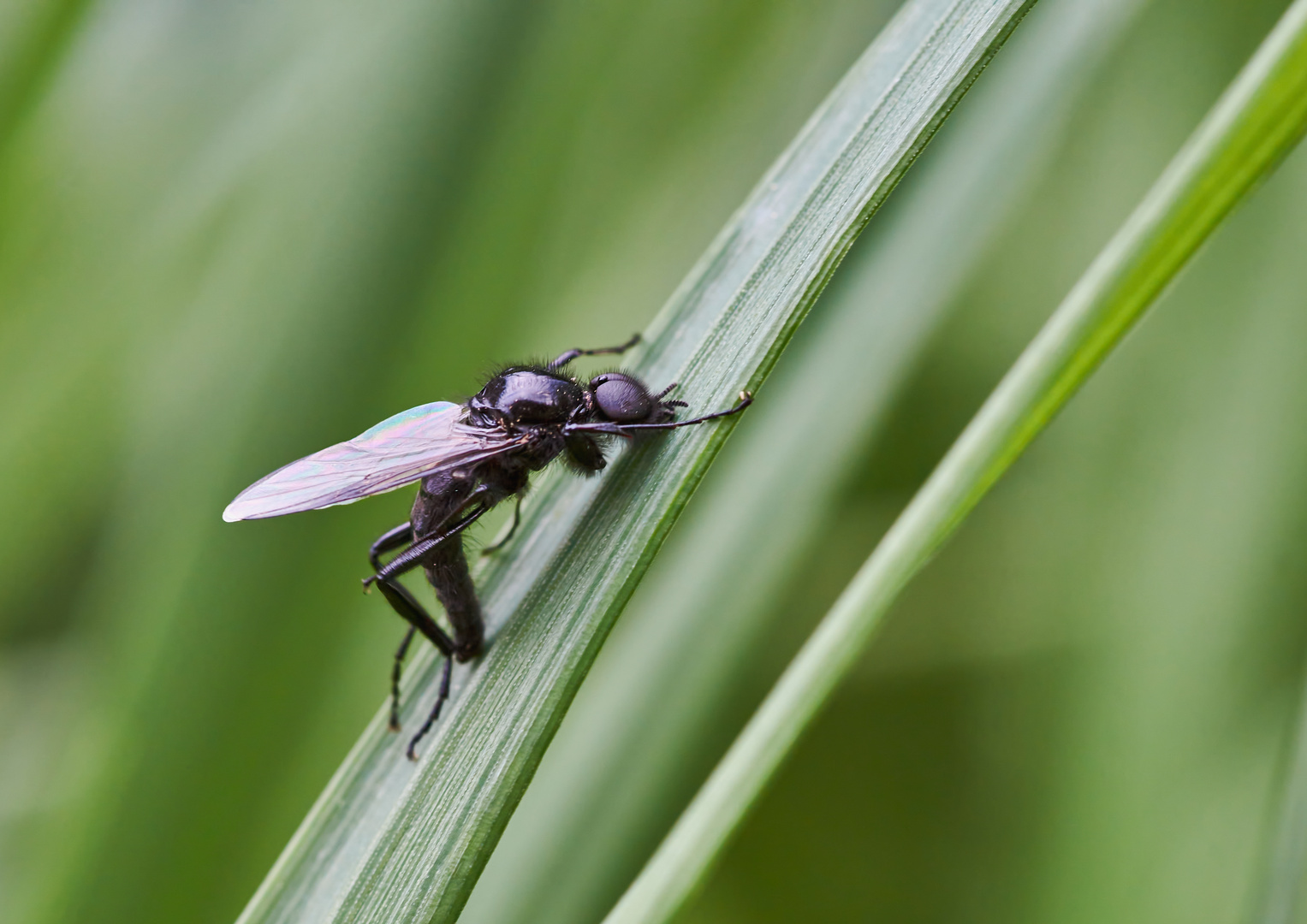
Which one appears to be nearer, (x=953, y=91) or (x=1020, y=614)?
(x=953, y=91)

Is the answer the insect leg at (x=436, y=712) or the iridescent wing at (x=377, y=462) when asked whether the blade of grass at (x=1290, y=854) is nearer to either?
the insect leg at (x=436, y=712)

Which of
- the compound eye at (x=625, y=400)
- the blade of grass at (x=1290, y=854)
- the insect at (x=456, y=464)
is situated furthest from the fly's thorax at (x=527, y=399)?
the blade of grass at (x=1290, y=854)

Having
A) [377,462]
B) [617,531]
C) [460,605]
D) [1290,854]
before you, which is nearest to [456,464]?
[377,462]

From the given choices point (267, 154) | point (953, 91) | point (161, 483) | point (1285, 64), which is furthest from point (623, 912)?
point (267, 154)

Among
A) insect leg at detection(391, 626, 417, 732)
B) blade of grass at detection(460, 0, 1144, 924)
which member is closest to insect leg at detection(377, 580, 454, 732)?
insect leg at detection(391, 626, 417, 732)

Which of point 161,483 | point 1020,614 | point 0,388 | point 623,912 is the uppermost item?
point 0,388

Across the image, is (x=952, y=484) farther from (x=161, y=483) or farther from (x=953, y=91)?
(x=161, y=483)

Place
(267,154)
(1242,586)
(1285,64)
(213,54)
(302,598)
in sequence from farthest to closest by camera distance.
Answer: (213,54) → (267,154) → (302,598) → (1242,586) → (1285,64)
